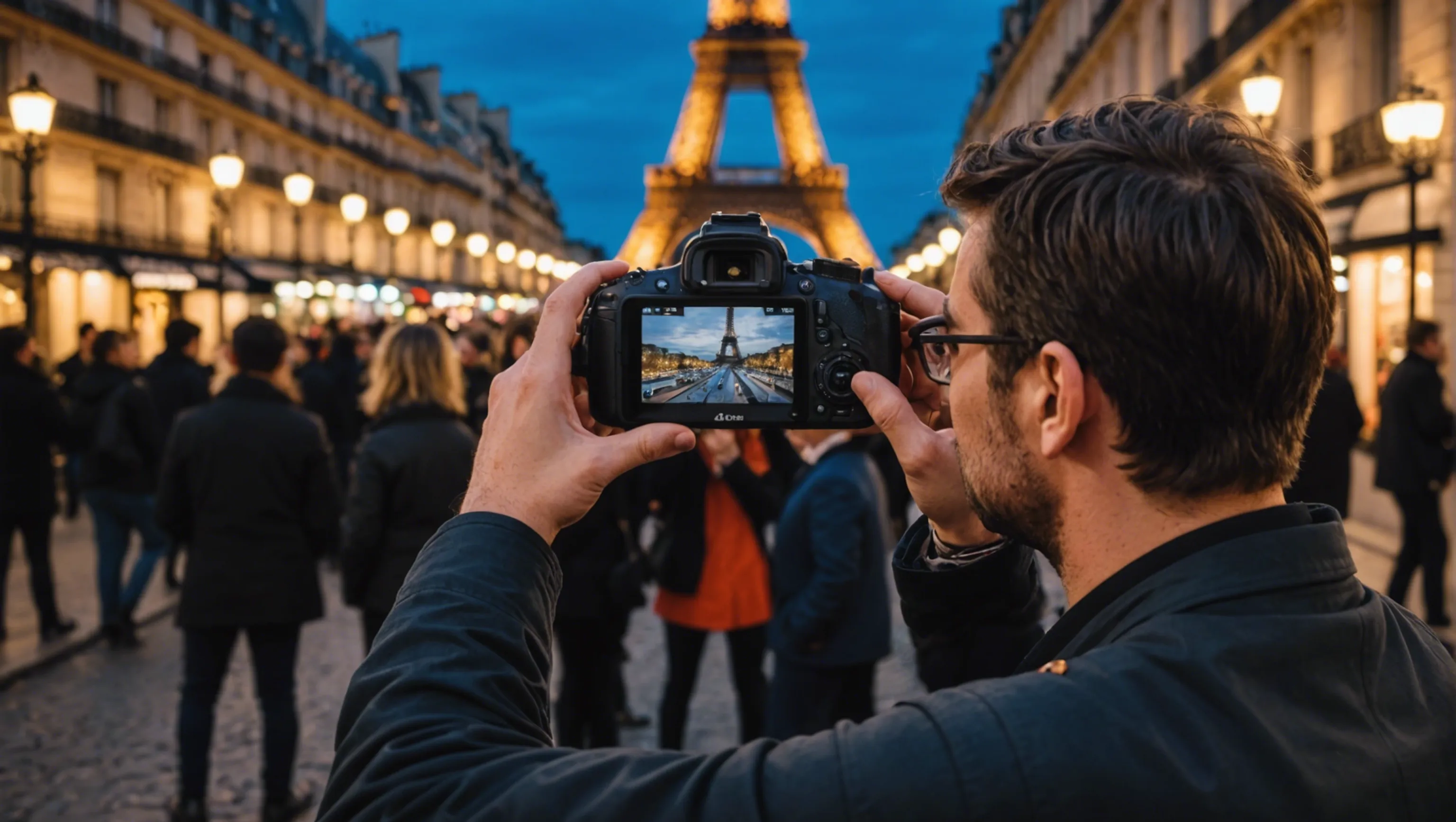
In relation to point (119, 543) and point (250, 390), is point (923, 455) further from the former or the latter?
point (119, 543)

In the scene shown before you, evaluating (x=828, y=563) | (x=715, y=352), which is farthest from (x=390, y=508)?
(x=715, y=352)

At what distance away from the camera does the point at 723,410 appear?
5.79ft

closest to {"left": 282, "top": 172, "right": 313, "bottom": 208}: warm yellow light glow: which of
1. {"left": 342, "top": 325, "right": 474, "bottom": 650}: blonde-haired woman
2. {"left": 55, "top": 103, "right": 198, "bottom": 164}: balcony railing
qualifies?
{"left": 342, "top": 325, "right": 474, "bottom": 650}: blonde-haired woman

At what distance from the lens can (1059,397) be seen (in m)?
1.27

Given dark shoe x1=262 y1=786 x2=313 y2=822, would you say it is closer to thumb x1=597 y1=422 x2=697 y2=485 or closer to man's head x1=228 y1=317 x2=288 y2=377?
man's head x1=228 y1=317 x2=288 y2=377

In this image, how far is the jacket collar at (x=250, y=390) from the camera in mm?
5094

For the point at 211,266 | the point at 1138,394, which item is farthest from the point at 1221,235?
the point at 211,266

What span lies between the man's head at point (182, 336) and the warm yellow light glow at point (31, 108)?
8.77 feet

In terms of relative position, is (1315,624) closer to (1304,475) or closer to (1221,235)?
(1221,235)

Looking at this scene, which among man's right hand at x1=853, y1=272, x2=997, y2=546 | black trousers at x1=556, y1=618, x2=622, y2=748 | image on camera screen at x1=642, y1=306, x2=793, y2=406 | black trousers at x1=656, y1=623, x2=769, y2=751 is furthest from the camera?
black trousers at x1=656, y1=623, x2=769, y2=751

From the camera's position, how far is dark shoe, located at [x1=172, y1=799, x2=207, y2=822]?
471 cm

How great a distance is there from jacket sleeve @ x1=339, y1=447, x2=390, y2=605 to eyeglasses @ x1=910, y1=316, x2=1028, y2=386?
11.0 ft

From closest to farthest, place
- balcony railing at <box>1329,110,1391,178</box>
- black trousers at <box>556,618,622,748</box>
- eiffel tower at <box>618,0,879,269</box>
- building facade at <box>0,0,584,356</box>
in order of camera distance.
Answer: black trousers at <box>556,618,622,748</box> → balcony railing at <box>1329,110,1391,178</box> → building facade at <box>0,0,584,356</box> → eiffel tower at <box>618,0,879,269</box>

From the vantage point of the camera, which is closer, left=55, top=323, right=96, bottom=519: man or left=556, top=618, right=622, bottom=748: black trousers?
left=556, top=618, right=622, bottom=748: black trousers
